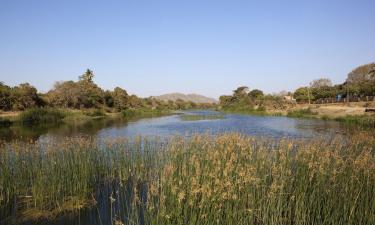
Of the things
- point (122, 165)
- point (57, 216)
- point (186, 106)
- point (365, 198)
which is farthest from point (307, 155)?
point (186, 106)

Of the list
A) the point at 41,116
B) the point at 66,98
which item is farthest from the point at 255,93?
the point at 41,116

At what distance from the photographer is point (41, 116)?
35.1 metres

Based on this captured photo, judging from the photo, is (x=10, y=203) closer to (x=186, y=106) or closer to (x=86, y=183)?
(x=86, y=183)

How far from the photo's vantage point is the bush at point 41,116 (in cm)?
3259

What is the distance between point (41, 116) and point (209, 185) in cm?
3519

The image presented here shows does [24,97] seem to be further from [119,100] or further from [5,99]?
[119,100]

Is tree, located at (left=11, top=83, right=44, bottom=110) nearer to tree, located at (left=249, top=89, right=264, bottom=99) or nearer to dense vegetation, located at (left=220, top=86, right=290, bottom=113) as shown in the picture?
dense vegetation, located at (left=220, top=86, right=290, bottom=113)

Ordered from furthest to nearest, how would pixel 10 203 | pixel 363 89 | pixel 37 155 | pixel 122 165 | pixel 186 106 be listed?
1. pixel 186 106
2. pixel 363 89
3. pixel 122 165
4. pixel 37 155
5. pixel 10 203

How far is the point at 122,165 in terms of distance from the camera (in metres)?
9.09

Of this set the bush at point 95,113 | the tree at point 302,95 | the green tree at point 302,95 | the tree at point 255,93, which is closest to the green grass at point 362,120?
the green tree at point 302,95

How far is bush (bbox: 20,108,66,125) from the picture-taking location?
32.6 metres

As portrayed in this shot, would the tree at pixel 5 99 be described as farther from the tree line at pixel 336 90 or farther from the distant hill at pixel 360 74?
the distant hill at pixel 360 74

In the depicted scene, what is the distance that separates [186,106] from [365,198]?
104590mm

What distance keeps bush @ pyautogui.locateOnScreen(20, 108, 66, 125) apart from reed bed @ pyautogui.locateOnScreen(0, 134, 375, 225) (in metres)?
27.1
